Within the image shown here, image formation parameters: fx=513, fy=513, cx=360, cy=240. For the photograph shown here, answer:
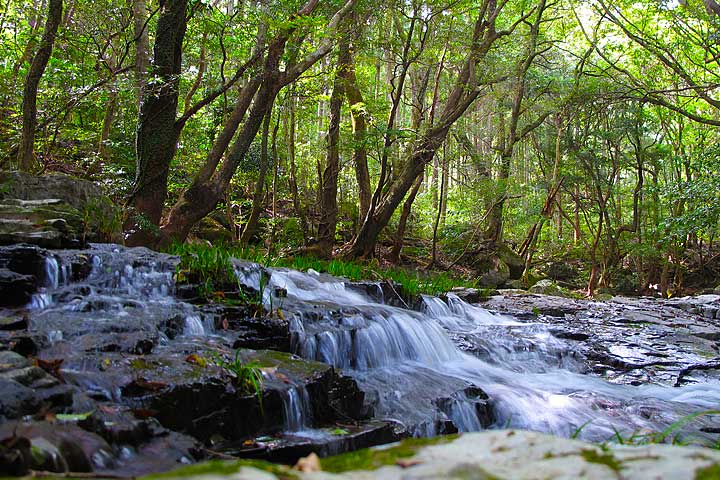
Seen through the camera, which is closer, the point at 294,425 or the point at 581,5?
the point at 294,425

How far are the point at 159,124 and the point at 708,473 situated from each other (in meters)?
9.76

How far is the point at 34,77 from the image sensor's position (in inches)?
304

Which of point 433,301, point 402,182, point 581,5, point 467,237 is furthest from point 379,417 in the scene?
point 581,5

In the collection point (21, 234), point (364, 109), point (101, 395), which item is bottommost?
point (101, 395)

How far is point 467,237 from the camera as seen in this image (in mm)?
17250

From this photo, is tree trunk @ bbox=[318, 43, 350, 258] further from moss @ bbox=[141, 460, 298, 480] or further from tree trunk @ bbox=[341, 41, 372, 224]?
moss @ bbox=[141, 460, 298, 480]

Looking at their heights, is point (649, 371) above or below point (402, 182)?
below

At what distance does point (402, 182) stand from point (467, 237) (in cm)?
539

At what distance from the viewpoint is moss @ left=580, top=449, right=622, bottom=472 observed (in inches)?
59.2

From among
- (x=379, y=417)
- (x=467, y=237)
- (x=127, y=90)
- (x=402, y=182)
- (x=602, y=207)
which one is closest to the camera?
(x=379, y=417)

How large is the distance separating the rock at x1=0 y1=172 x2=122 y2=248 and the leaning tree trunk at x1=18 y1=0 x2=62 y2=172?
82 cm

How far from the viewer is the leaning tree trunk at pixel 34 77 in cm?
755

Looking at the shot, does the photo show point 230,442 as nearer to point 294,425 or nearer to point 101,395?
point 294,425

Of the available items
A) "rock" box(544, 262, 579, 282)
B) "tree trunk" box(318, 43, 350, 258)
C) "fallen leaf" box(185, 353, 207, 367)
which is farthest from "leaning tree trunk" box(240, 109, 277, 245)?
"rock" box(544, 262, 579, 282)
